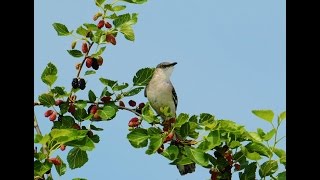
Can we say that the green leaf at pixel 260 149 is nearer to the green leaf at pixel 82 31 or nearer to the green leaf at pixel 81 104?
the green leaf at pixel 81 104

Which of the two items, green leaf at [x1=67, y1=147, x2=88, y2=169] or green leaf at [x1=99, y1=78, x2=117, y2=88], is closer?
green leaf at [x1=67, y1=147, x2=88, y2=169]

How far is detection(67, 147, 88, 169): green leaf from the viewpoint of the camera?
4.02 m

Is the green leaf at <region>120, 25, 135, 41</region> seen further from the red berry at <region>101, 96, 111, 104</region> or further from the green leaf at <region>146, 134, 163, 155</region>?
the green leaf at <region>146, 134, 163, 155</region>

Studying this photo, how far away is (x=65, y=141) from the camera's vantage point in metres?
3.49

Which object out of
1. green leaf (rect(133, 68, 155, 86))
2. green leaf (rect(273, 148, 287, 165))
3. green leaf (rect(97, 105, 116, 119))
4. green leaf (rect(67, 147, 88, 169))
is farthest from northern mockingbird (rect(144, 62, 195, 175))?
green leaf (rect(273, 148, 287, 165))

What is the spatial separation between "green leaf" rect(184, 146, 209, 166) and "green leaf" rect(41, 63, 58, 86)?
110 cm

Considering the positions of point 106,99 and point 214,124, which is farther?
point 106,99
